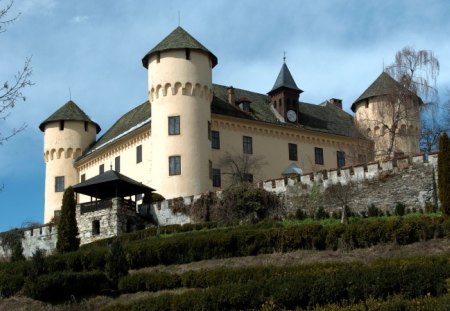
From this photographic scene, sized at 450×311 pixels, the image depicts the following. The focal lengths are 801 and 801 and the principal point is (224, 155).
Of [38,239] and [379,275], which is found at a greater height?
[38,239]

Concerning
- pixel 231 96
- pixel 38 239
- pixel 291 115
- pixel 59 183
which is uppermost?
pixel 231 96

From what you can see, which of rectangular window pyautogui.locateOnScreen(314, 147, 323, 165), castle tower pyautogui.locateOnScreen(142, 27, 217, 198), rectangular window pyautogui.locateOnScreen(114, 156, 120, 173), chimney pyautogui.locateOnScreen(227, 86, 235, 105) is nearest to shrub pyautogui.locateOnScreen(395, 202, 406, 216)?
castle tower pyautogui.locateOnScreen(142, 27, 217, 198)

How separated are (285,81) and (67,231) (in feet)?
68.8

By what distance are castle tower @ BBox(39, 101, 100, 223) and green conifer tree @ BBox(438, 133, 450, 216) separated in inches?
1235

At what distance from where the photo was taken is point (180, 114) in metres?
46.8

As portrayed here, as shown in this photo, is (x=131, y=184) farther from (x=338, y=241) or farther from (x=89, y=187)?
(x=338, y=241)

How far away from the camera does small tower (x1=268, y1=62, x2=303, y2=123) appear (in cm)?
5316

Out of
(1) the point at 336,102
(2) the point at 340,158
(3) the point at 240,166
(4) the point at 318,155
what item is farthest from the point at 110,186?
(1) the point at 336,102

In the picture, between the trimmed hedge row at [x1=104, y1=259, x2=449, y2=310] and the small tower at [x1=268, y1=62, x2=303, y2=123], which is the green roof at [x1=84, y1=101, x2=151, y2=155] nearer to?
the small tower at [x1=268, y1=62, x2=303, y2=123]

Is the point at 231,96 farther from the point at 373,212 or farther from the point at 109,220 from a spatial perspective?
the point at 373,212

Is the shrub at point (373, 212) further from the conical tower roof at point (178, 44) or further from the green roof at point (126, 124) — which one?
the green roof at point (126, 124)

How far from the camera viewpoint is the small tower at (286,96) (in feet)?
174

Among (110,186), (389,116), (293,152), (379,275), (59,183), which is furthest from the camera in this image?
(59,183)

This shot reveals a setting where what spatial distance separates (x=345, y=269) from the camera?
70.8ft
